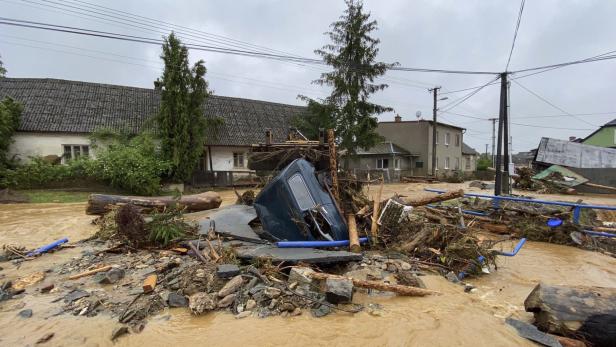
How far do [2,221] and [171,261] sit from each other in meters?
8.53

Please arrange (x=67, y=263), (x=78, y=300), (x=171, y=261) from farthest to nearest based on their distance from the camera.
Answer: (x=67, y=263) < (x=171, y=261) < (x=78, y=300)

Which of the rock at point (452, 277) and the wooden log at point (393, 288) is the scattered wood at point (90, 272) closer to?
the wooden log at point (393, 288)

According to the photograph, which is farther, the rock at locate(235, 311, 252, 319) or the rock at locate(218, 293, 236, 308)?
the rock at locate(218, 293, 236, 308)

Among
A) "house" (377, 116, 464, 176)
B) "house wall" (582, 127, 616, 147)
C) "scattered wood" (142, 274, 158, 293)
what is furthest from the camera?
"house" (377, 116, 464, 176)

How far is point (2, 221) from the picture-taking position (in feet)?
33.7

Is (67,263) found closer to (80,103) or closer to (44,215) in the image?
(44,215)

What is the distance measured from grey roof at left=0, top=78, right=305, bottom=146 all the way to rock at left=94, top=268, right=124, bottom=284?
17.0m

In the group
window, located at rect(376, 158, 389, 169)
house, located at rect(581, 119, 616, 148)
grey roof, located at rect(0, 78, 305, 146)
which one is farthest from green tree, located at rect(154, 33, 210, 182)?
house, located at rect(581, 119, 616, 148)

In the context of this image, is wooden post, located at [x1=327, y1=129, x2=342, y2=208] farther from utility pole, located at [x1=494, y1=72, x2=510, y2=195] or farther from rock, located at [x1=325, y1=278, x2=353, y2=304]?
utility pole, located at [x1=494, y1=72, x2=510, y2=195]

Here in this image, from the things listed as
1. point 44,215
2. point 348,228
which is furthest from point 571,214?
point 44,215

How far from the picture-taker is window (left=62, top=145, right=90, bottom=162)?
18.6 metres

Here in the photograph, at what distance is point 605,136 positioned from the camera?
3406 cm

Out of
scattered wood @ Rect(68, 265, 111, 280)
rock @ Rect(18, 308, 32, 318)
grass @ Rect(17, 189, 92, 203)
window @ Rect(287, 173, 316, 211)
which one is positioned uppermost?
window @ Rect(287, 173, 316, 211)

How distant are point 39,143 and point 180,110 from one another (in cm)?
796
